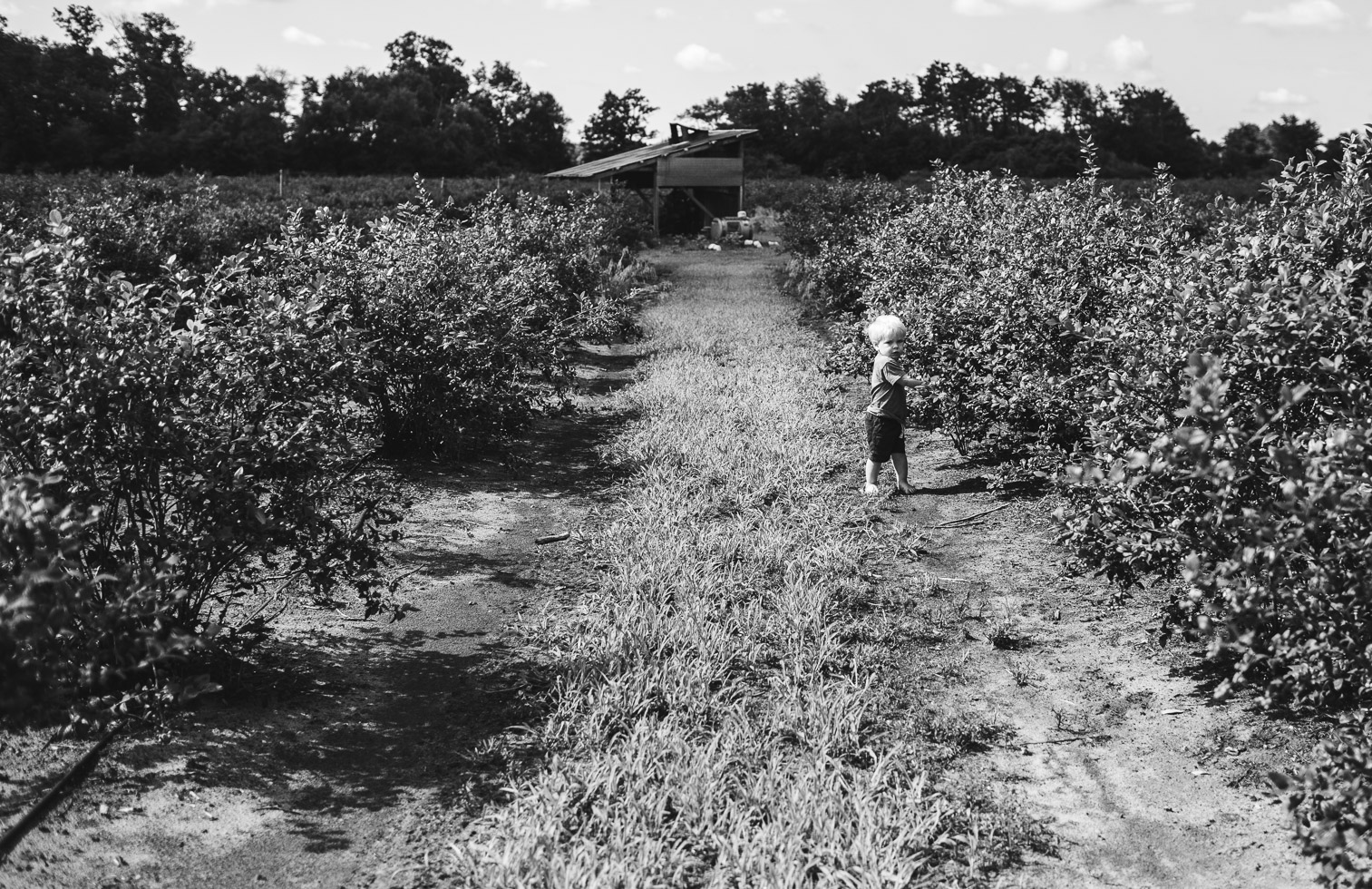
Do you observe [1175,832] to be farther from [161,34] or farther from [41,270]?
[161,34]

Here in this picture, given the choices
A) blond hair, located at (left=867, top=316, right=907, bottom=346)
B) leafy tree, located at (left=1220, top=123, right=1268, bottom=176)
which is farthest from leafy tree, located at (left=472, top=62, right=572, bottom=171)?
blond hair, located at (left=867, top=316, right=907, bottom=346)

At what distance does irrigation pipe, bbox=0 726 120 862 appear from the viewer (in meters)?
2.85

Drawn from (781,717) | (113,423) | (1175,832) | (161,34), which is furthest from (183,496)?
(161,34)

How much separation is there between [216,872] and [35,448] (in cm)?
164

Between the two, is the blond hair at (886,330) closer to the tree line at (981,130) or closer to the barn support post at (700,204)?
the barn support post at (700,204)

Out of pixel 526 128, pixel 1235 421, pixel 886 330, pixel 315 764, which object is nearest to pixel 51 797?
pixel 315 764

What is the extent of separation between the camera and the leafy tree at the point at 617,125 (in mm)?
72000

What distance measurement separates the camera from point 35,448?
3.80 metres

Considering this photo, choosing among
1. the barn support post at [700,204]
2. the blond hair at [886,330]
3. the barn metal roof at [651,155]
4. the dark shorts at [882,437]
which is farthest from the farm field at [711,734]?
the barn support post at [700,204]

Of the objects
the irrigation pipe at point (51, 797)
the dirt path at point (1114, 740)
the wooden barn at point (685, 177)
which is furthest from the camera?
the wooden barn at point (685, 177)

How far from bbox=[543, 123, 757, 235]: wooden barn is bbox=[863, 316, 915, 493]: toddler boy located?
98.8ft

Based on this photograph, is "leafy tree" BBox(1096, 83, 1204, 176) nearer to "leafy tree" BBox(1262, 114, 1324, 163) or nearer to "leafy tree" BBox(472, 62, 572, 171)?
"leafy tree" BBox(1262, 114, 1324, 163)

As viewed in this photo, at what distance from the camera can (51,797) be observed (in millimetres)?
3035

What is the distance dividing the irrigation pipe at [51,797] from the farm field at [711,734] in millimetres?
63
